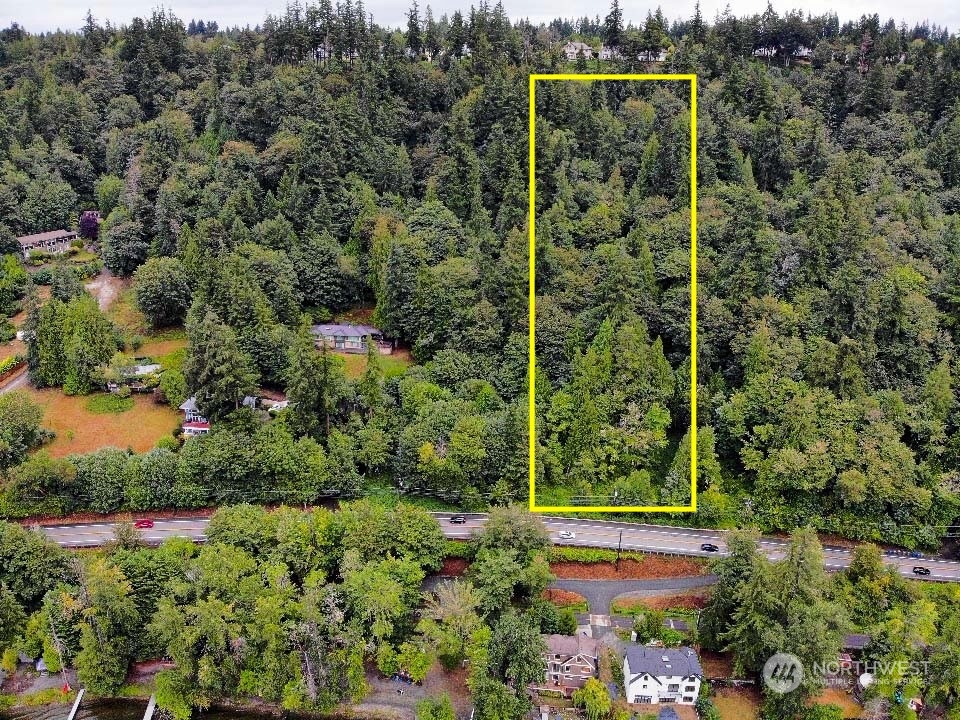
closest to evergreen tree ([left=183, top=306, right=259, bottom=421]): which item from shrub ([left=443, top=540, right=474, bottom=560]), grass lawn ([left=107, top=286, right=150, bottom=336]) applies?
shrub ([left=443, top=540, right=474, bottom=560])

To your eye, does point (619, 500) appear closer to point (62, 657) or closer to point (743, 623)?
point (743, 623)

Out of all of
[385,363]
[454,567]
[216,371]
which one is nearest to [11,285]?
[216,371]

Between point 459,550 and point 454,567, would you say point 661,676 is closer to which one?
point 454,567

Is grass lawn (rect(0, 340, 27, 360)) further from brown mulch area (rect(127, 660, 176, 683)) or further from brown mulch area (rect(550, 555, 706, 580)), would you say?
brown mulch area (rect(550, 555, 706, 580))

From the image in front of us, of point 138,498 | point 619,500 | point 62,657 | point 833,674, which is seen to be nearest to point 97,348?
point 138,498

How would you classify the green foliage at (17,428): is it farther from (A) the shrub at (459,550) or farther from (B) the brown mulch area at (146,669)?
(A) the shrub at (459,550)
